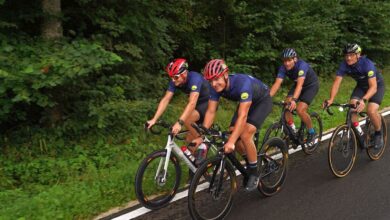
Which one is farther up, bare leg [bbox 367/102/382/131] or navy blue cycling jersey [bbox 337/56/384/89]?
navy blue cycling jersey [bbox 337/56/384/89]

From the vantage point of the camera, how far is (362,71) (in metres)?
6.67

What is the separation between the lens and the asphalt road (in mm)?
4906

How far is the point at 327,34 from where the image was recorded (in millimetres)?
12750

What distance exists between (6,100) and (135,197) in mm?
2545

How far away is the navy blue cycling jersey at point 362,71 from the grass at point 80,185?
3369 millimetres

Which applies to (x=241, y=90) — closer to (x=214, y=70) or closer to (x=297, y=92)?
(x=214, y=70)

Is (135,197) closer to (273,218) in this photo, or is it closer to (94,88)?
(273,218)

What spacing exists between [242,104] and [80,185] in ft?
8.77

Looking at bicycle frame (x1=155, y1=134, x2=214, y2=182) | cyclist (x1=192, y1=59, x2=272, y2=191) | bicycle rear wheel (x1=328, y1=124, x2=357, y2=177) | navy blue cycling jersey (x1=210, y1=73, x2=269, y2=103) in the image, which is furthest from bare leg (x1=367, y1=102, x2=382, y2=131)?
bicycle frame (x1=155, y1=134, x2=214, y2=182)

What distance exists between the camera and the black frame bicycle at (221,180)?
4.66 m

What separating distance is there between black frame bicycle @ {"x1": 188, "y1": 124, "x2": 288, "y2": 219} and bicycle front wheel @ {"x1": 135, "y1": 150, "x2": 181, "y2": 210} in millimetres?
448

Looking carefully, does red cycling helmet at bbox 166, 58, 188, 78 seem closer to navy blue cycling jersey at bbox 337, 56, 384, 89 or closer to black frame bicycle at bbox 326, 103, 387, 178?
black frame bicycle at bbox 326, 103, 387, 178

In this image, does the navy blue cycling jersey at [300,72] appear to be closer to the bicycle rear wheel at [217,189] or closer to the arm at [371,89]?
the arm at [371,89]

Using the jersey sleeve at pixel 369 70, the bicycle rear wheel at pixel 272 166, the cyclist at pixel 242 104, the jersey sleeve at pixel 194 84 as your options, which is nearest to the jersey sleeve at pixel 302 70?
the jersey sleeve at pixel 369 70
